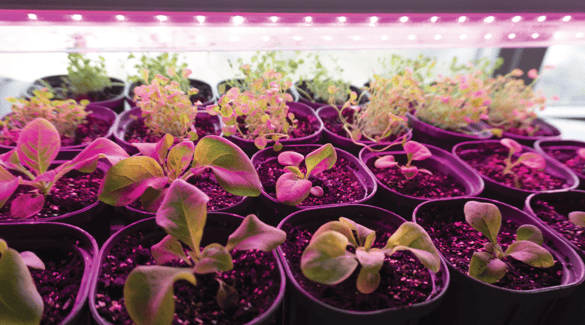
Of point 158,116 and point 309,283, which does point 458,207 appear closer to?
point 309,283

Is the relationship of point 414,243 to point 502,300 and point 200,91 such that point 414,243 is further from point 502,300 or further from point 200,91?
point 200,91

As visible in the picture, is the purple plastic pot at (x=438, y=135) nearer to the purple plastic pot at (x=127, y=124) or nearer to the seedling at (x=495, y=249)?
the seedling at (x=495, y=249)

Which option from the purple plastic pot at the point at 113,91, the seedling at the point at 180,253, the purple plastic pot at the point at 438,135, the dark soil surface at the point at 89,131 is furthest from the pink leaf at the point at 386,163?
the purple plastic pot at the point at 113,91

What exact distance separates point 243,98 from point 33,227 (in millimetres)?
603

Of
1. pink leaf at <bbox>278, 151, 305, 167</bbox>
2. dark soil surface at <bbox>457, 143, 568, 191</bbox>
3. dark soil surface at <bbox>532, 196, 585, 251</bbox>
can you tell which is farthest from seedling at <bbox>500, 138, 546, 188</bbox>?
pink leaf at <bbox>278, 151, 305, 167</bbox>

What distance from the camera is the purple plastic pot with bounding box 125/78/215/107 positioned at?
4.26 feet

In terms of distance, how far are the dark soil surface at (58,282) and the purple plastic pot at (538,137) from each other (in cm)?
155

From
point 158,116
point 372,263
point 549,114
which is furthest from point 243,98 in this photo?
point 549,114

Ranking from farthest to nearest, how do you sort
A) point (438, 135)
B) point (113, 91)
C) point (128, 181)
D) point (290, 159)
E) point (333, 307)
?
point (113, 91) < point (438, 135) < point (290, 159) < point (128, 181) < point (333, 307)

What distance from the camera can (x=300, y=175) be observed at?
2.82 ft

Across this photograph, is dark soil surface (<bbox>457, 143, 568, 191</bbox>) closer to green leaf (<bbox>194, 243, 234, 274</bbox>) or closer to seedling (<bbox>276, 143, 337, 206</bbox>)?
seedling (<bbox>276, 143, 337, 206</bbox>)

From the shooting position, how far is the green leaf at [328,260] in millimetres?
556


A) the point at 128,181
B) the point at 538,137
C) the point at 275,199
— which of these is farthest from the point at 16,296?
the point at 538,137

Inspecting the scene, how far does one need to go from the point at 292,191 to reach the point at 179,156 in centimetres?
28
